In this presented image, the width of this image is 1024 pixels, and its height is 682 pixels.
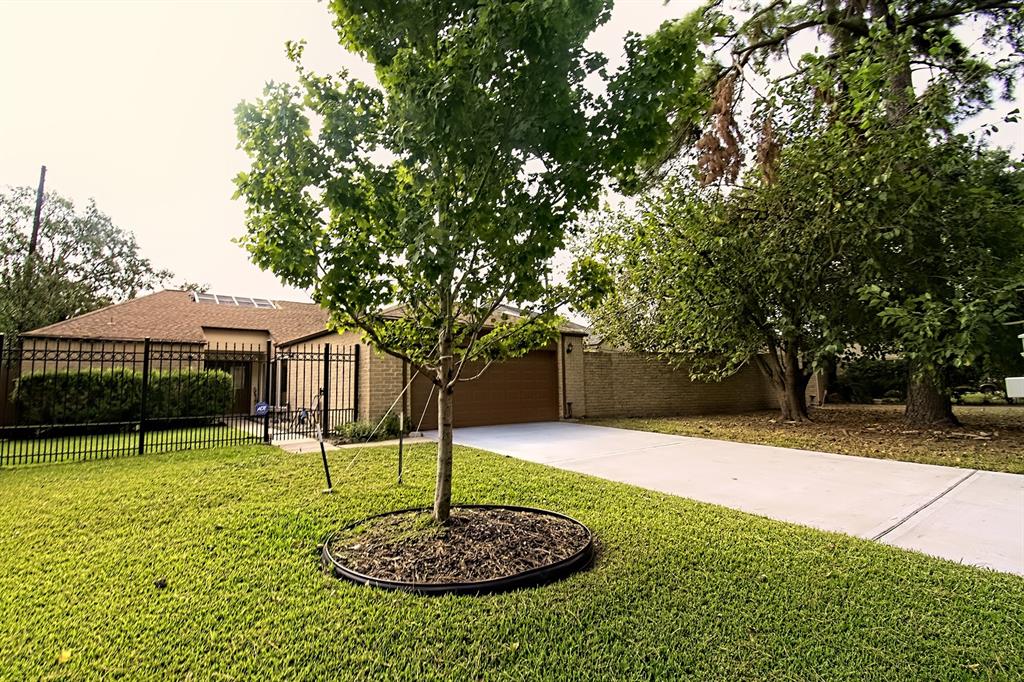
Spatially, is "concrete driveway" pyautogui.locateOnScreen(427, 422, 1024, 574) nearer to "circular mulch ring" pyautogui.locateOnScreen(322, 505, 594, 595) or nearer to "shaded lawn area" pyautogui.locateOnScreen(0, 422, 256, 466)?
"circular mulch ring" pyautogui.locateOnScreen(322, 505, 594, 595)

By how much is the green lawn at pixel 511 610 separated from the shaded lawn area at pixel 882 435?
16.3 feet

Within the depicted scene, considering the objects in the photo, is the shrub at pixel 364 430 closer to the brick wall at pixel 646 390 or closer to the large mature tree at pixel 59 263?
the brick wall at pixel 646 390

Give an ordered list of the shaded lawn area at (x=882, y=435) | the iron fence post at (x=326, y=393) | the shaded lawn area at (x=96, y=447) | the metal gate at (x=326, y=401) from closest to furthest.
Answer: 1. the shaded lawn area at (x=882, y=435)
2. the shaded lawn area at (x=96, y=447)
3. the iron fence post at (x=326, y=393)
4. the metal gate at (x=326, y=401)

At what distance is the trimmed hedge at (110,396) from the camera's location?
1023cm

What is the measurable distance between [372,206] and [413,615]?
2547mm

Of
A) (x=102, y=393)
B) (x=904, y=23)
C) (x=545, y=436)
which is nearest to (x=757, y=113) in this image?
(x=904, y=23)

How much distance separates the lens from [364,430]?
9383mm

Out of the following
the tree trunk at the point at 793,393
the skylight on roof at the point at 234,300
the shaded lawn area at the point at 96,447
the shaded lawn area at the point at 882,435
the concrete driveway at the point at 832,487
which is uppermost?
the skylight on roof at the point at 234,300

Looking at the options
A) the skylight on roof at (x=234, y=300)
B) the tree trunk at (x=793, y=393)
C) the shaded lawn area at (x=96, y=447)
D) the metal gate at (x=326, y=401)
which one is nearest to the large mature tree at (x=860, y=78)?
the tree trunk at (x=793, y=393)

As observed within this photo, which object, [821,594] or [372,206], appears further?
[372,206]

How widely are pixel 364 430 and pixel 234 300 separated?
14.6 metres

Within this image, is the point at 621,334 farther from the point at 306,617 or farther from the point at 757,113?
the point at 306,617

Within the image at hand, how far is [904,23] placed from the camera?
9.49 metres

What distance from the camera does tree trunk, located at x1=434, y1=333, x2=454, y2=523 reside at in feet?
11.5
